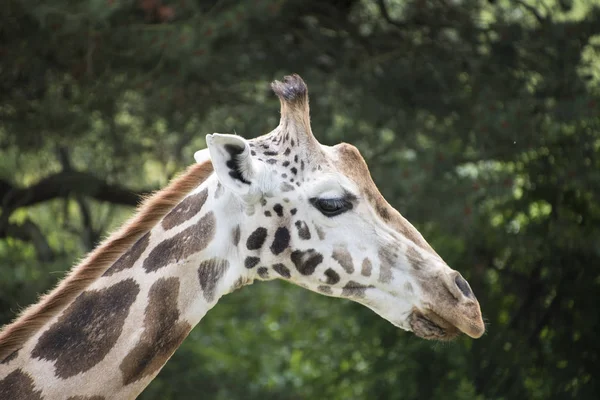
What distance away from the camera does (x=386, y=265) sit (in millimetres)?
2816

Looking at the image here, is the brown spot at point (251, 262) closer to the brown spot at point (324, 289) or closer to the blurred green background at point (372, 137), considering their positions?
the brown spot at point (324, 289)

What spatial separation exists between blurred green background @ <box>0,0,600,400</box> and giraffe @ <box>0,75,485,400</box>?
3244mm

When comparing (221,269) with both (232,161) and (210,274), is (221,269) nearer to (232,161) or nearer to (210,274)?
(210,274)

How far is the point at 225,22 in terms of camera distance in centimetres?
616

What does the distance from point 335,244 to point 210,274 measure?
1.27 ft

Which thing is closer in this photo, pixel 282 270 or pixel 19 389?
pixel 19 389

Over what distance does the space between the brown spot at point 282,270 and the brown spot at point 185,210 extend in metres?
0.29

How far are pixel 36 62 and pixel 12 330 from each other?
4097mm

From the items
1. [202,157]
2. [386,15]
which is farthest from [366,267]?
[386,15]

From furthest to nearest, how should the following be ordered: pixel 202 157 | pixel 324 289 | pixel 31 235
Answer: pixel 31 235
pixel 202 157
pixel 324 289

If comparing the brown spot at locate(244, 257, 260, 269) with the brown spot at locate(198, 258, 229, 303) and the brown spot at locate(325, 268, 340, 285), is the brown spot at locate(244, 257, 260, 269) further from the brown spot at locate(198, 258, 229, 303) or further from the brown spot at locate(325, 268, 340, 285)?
the brown spot at locate(325, 268, 340, 285)

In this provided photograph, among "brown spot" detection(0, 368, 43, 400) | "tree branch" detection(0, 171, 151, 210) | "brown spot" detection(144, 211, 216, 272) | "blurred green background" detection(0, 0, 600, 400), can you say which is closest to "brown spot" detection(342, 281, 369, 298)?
"brown spot" detection(144, 211, 216, 272)

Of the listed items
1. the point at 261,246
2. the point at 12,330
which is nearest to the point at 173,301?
the point at 261,246

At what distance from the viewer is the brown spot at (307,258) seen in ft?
9.28
